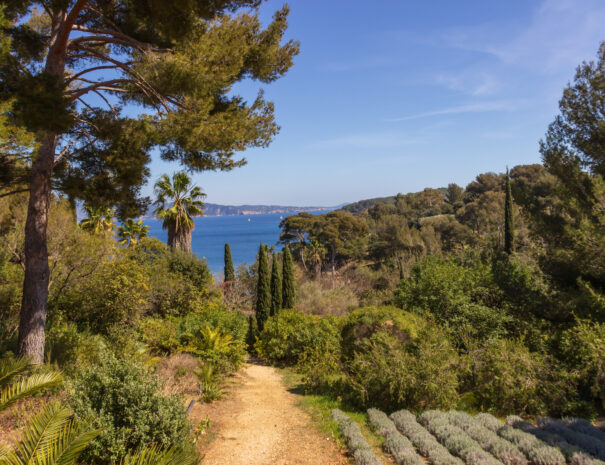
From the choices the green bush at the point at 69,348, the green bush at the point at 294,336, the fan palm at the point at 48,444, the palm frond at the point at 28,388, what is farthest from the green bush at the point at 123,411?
the green bush at the point at 294,336

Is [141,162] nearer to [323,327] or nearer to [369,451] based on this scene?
[369,451]

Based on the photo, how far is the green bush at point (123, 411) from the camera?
4.15 m

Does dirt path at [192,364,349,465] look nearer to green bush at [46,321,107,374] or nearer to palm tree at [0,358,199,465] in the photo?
palm tree at [0,358,199,465]

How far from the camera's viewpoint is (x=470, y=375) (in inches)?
360

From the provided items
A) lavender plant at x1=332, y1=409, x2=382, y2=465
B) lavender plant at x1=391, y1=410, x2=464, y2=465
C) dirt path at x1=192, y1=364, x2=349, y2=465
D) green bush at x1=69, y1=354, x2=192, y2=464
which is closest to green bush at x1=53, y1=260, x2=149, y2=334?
dirt path at x1=192, y1=364, x2=349, y2=465

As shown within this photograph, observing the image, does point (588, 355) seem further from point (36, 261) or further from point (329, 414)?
point (36, 261)

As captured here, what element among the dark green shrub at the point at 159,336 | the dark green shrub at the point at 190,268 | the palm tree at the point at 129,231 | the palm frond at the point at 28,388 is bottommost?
the dark green shrub at the point at 159,336

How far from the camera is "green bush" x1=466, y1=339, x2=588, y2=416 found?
27.0 ft

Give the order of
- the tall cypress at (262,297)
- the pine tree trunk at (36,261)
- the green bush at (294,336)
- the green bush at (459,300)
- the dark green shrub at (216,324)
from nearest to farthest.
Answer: the pine tree trunk at (36,261) → the dark green shrub at (216,324) → the green bush at (459,300) → the green bush at (294,336) → the tall cypress at (262,297)

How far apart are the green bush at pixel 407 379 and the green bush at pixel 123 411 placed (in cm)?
427

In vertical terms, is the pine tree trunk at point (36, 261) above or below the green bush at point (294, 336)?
above

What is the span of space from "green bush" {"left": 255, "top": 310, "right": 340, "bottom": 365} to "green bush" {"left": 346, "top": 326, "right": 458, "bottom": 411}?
3.10m

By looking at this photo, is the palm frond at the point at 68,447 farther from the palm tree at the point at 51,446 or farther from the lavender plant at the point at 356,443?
the lavender plant at the point at 356,443

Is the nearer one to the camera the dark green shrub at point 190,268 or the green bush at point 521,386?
the green bush at point 521,386
